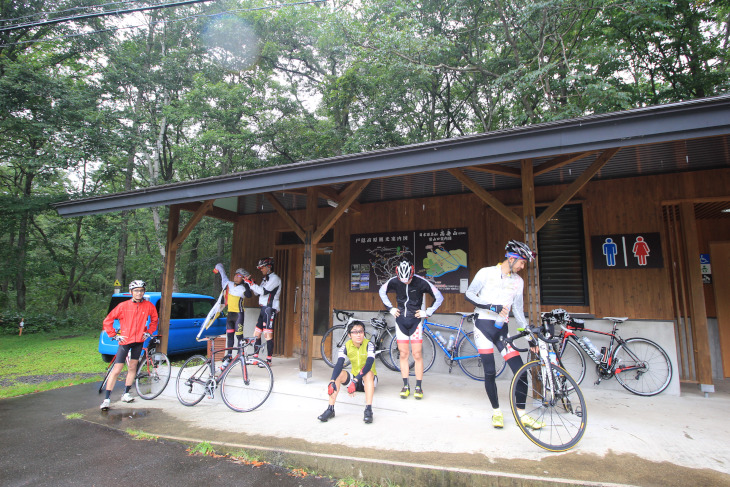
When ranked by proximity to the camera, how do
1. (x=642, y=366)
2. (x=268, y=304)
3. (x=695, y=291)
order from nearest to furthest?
(x=642, y=366), (x=695, y=291), (x=268, y=304)

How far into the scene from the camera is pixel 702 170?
498 centimetres

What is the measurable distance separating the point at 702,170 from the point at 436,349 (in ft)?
14.3

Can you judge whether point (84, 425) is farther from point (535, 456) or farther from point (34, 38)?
point (34, 38)

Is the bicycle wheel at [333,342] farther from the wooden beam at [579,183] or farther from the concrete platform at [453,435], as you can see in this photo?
the wooden beam at [579,183]

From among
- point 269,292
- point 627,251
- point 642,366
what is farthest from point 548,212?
point 269,292

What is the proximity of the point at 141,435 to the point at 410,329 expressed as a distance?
9.55 ft

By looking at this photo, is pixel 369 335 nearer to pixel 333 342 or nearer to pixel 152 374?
pixel 333 342

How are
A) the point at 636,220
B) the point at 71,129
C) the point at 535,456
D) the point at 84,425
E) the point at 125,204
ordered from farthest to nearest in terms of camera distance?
the point at 71,129
the point at 125,204
the point at 636,220
the point at 84,425
the point at 535,456

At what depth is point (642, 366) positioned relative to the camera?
15.8ft

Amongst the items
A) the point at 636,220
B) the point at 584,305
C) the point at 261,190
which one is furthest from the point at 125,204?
the point at 636,220

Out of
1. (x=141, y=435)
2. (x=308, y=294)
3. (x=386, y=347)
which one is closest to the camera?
(x=141, y=435)

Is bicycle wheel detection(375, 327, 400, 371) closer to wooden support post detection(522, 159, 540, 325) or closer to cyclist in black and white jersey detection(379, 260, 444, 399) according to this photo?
cyclist in black and white jersey detection(379, 260, 444, 399)

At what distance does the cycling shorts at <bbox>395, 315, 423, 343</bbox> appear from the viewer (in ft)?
14.3

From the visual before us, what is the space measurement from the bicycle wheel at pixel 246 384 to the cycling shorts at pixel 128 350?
48.2 inches
